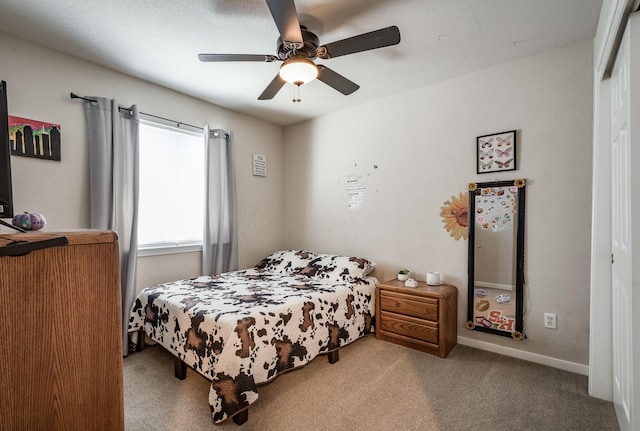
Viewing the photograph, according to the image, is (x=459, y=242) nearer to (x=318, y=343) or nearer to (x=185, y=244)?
(x=318, y=343)

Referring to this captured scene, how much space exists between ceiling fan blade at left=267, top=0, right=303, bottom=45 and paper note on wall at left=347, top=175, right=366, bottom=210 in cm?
194

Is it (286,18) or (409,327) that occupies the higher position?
(286,18)

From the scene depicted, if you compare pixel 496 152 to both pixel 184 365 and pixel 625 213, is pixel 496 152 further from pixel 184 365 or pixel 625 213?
pixel 184 365

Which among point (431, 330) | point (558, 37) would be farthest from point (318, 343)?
point (558, 37)

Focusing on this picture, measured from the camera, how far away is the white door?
1266 mm

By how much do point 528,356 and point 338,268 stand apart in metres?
1.77

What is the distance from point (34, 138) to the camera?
2.32 m

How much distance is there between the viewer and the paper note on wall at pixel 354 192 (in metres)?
3.58

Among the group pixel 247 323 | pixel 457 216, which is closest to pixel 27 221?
pixel 247 323

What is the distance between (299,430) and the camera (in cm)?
172

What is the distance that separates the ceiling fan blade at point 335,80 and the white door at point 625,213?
4.73 feet

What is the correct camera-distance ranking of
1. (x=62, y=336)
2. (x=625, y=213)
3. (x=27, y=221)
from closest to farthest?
(x=62, y=336) < (x=27, y=221) < (x=625, y=213)

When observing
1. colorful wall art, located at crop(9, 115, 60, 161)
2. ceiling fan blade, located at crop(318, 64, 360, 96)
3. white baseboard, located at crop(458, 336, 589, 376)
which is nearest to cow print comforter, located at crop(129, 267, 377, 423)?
white baseboard, located at crop(458, 336, 589, 376)

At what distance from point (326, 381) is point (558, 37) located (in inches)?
120
